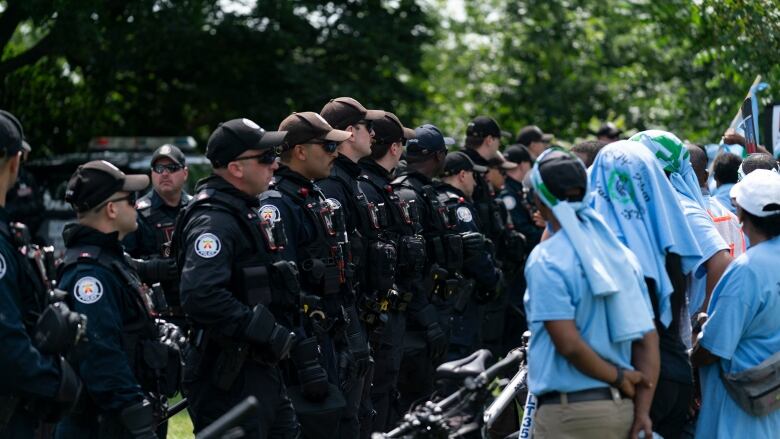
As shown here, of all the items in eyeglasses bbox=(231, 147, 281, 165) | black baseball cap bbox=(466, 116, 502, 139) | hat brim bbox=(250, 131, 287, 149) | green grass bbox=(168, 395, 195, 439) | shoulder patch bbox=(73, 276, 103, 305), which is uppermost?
black baseball cap bbox=(466, 116, 502, 139)

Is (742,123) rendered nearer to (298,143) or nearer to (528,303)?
(298,143)

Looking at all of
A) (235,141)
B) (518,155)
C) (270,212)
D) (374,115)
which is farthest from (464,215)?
(235,141)

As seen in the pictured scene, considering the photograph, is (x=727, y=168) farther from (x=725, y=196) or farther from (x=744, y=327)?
(x=744, y=327)

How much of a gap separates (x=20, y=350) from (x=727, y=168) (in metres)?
5.59

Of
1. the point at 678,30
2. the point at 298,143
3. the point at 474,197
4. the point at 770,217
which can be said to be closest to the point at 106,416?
the point at 298,143

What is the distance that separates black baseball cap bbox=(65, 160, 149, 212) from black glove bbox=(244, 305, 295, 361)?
0.86 m

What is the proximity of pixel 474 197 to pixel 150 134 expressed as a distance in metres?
12.1

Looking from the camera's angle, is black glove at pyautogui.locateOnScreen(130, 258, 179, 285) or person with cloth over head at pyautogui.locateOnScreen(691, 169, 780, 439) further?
black glove at pyautogui.locateOnScreen(130, 258, 179, 285)

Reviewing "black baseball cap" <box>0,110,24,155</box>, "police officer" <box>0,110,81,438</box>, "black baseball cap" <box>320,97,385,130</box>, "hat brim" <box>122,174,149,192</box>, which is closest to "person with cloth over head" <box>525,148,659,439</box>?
"police officer" <box>0,110,81,438</box>

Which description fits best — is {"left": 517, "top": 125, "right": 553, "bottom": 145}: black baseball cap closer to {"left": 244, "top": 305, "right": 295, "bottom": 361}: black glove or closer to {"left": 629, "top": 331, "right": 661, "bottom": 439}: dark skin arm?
{"left": 244, "top": 305, "right": 295, "bottom": 361}: black glove

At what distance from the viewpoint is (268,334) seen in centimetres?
587

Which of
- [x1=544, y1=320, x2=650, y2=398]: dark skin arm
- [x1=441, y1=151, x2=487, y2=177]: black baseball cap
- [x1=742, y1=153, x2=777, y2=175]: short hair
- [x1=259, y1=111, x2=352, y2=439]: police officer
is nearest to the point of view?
[x1=544, y1=320, x2=650, y2=398]: dark skin arm

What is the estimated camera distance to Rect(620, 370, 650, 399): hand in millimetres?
4891

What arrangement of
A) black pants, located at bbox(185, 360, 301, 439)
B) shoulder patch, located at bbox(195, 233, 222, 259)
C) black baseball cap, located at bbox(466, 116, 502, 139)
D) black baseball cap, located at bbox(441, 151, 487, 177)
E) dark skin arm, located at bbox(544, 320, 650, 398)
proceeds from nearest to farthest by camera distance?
dark skin arm, located at bbox(544, 320, 650, 398) → shoulder patch, located at bbox(195, 233, 222, 259) → black pants, located at bbox(185, 360, 301, 439) → black baseball cap, located at bbox(441, 151, 487, 177) → black baseball cap, located at bbox(466, 116, 502, 139)
